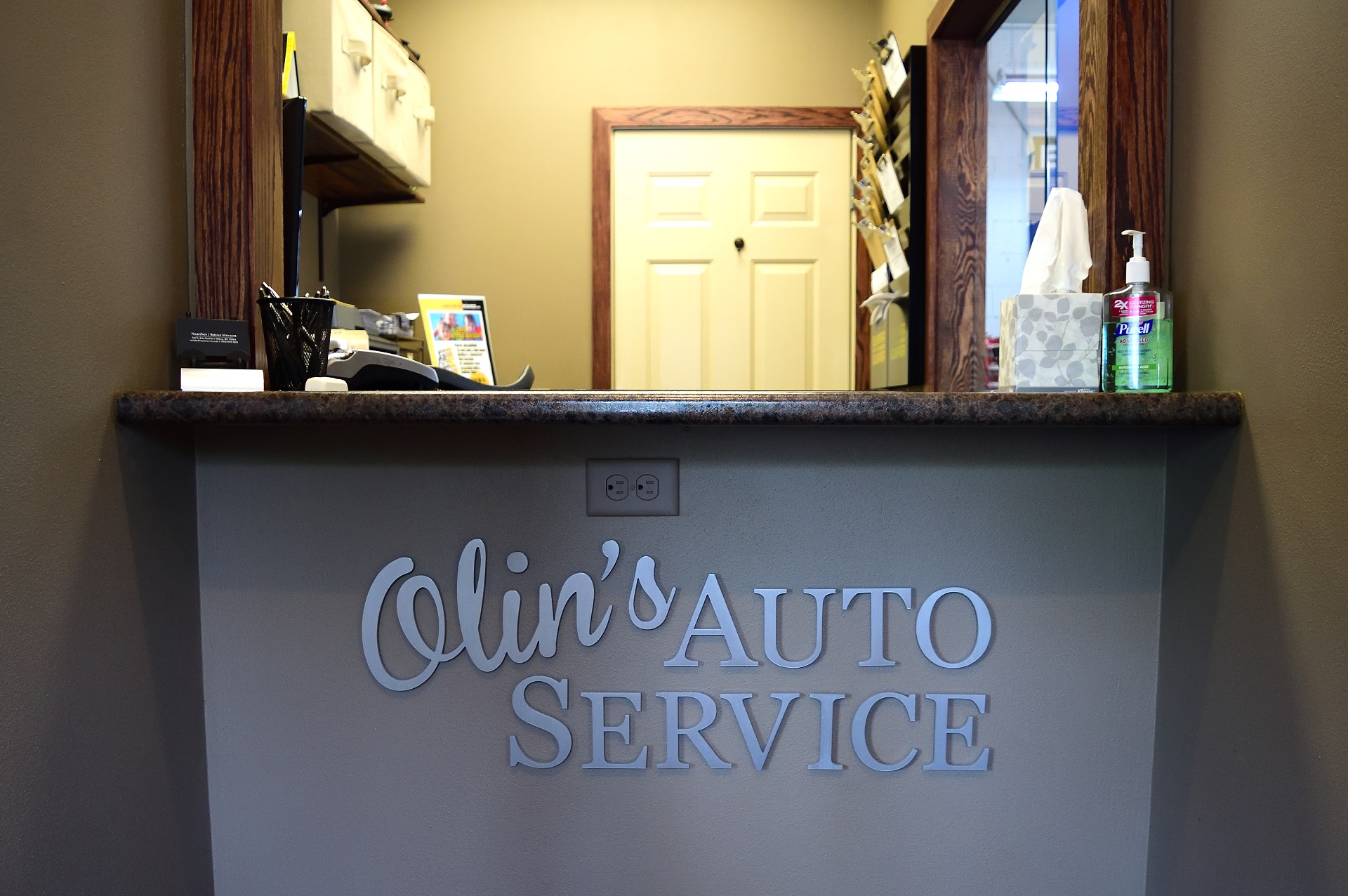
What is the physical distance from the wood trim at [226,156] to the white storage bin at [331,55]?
908mm

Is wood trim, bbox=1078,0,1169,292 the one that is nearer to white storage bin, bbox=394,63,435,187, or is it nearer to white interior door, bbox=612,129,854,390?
white storage bin, bbox=394,63,435,187

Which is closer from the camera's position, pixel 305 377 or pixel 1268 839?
pixel 1268 839

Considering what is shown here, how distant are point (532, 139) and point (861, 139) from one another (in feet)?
4.34

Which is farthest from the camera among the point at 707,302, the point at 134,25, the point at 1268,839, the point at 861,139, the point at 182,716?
the point at 707,302

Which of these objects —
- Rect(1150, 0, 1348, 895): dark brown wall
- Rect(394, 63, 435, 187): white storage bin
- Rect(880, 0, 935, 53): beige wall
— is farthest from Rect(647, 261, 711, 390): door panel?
Rect(1150, 0, 1348, 895): dark brown wall

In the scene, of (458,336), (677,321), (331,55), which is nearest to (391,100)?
(331,55)

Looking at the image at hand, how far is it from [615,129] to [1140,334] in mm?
2786

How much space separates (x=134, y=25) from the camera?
104 centimetres

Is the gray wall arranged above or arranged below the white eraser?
below

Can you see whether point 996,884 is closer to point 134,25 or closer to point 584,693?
point 584,693

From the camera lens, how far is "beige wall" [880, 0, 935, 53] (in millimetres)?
2617

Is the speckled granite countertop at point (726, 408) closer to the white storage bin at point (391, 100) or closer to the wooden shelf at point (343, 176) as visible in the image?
the wooden shelf at point (343, 176)

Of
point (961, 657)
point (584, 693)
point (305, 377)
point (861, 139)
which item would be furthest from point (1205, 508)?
point (861, 139)

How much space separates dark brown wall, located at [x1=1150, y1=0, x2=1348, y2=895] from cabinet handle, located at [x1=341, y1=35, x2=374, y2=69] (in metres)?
1.84
